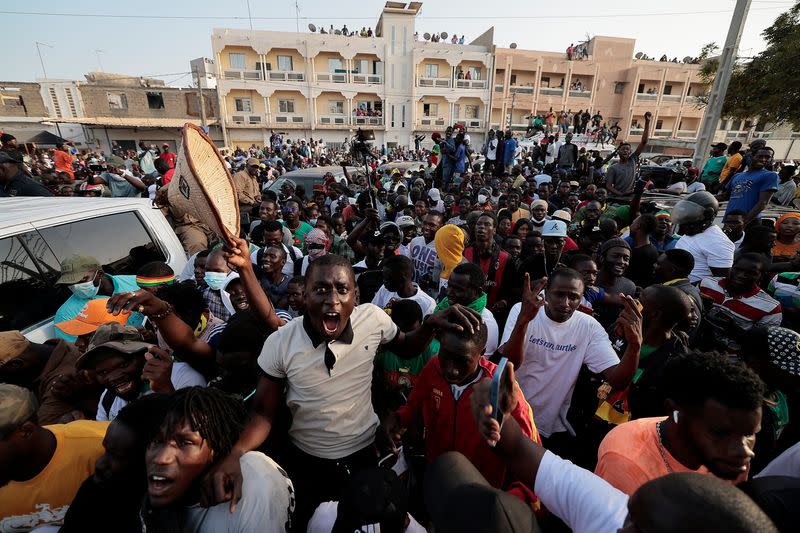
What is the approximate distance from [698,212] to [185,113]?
38987mm

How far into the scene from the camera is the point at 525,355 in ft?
8.36

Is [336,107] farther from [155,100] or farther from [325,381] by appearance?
[325,381]

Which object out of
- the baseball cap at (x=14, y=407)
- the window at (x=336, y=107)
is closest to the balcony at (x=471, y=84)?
the window at (x=336, y=107)

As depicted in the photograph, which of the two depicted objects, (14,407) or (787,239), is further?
(787,239)

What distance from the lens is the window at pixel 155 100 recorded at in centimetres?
3195

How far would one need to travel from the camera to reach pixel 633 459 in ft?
4.47

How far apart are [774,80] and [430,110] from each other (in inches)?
1030

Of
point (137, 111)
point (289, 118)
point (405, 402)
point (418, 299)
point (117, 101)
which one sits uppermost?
point (117, 101)

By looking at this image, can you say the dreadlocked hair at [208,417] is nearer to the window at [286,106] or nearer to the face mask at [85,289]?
the face mask at [85,289]

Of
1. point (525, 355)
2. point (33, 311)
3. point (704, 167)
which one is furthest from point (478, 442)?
point (704, 167)

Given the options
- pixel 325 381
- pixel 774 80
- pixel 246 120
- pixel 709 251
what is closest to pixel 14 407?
pixel 325 381

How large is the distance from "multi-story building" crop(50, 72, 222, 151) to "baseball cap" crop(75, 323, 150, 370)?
33.6 m

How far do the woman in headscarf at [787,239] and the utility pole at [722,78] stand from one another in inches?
285

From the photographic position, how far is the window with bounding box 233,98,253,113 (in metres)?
32.1
